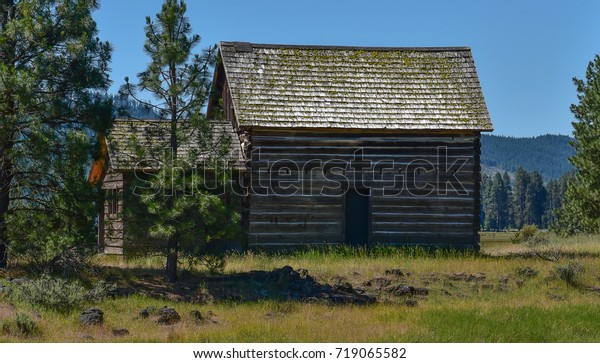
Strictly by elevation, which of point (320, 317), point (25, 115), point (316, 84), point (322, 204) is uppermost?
point (316, 84)

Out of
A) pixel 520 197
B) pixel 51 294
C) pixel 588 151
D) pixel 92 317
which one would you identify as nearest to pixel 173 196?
pixel 51 294

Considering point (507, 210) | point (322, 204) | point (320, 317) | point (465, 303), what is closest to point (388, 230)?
point (322, 204)

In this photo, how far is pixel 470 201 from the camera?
84.7 ft

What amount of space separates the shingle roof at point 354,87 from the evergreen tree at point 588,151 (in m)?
9.84

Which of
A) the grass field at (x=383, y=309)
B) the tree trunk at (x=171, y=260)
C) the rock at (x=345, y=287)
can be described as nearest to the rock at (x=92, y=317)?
the grass field at (x=383, y=309)

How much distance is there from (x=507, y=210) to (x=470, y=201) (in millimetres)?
146987

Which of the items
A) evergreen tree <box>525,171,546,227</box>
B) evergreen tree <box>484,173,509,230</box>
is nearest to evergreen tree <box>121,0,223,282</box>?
evergreen tree <box>525,171,546,227</box>

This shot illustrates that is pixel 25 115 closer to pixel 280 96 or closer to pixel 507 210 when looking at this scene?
pixel 280 96

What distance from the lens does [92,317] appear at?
45.0 ft

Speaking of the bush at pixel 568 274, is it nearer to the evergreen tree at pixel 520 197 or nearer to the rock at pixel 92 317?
the rock at pixel 92 317

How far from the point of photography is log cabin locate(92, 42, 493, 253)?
81.2 ft

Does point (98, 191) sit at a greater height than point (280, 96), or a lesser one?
lesser

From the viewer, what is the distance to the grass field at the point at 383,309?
42.0ft

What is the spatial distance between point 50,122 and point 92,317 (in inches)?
234
